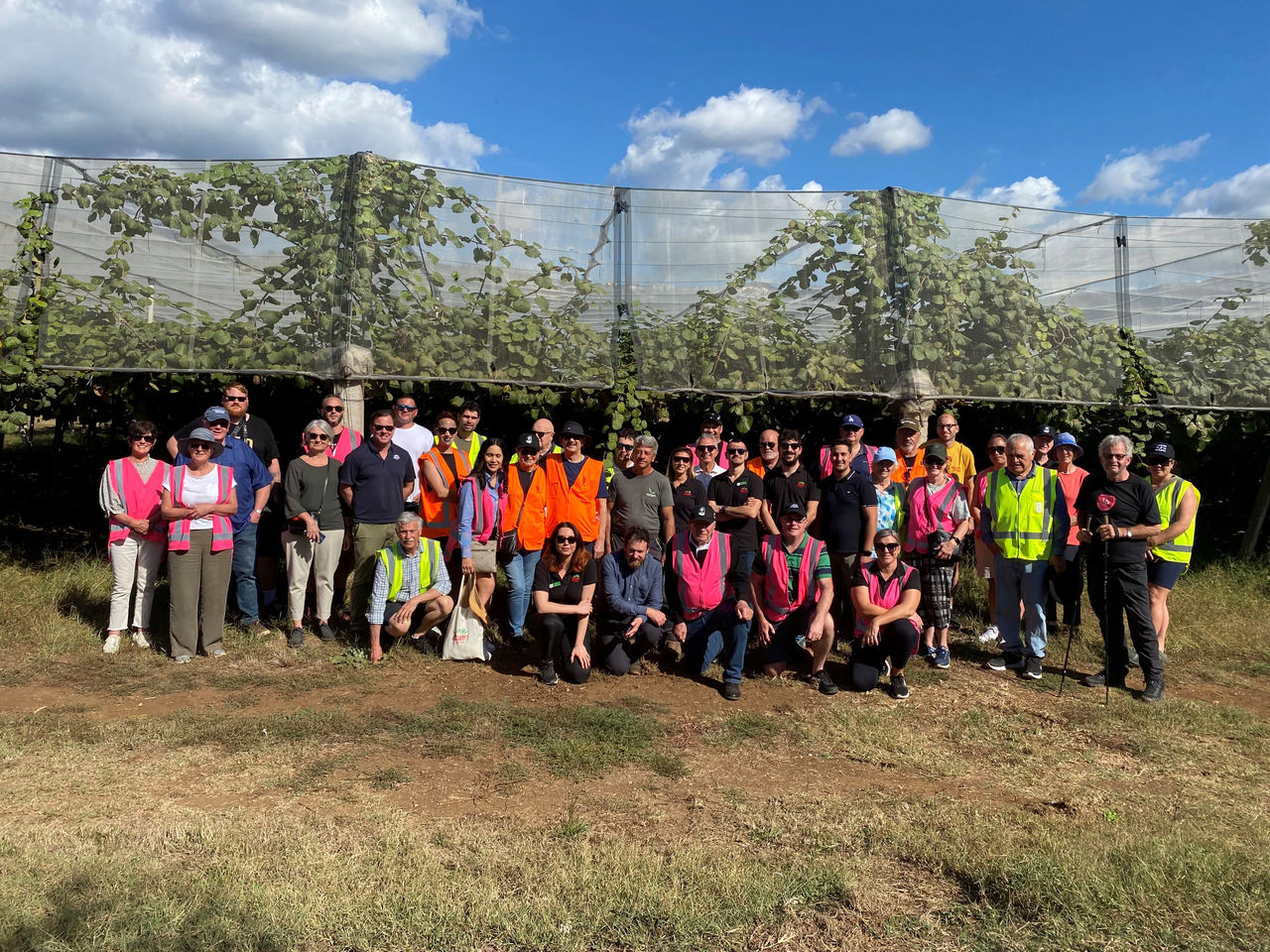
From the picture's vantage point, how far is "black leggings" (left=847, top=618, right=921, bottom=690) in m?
6.11

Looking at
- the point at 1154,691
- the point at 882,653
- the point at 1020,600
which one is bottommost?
the point at 1154,691

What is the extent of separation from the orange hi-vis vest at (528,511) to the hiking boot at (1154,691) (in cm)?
409

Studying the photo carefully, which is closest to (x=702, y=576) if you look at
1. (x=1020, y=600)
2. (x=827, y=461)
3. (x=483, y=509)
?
(x=827, y=461)

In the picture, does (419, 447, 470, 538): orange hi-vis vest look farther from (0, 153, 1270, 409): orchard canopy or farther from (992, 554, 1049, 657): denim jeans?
(992, 554, 1049, 657): denim jeans

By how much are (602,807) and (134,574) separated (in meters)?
4.19

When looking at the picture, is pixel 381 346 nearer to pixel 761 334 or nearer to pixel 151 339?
pixel 151 339

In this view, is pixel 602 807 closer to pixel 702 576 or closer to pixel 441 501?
pixel 702 576

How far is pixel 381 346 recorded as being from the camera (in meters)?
7.46

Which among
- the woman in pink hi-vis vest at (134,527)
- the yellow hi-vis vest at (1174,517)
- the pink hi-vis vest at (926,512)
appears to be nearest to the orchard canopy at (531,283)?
the woman in pink hi-vis vest at (134,527)

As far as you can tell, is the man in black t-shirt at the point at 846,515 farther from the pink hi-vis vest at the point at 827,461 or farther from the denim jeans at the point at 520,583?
the denim jeans at the point at 520,583

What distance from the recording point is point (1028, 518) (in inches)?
259

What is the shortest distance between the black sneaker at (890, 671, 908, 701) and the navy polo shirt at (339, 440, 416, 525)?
3.62 meters

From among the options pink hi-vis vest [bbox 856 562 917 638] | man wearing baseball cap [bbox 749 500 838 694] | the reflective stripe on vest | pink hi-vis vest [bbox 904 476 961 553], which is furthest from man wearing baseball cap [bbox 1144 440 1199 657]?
the reflective stripe on vest

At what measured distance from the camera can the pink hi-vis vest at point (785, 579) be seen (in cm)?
630
